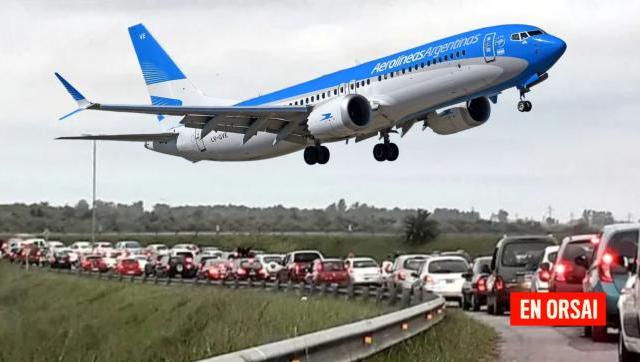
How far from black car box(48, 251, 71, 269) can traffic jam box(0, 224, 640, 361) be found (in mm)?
21649

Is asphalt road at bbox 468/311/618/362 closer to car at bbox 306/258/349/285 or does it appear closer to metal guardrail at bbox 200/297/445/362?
metal guardrail at bbox 200/297/445/362

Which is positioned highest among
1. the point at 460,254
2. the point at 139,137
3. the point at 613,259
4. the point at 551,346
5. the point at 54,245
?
the point at 139,137

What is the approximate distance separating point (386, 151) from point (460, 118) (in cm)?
319

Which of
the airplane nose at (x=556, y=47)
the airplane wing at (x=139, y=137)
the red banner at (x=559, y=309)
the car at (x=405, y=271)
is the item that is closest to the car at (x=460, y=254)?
the car at (x=405, y=271)

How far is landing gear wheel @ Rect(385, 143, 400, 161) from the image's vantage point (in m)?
38.8

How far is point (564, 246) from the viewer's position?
1906 cm

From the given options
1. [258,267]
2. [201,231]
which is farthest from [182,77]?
[201,231]

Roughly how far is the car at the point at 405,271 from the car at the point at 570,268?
15.3 metres

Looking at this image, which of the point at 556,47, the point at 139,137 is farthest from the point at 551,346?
the point at 139,137

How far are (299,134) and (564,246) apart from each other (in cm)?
2070

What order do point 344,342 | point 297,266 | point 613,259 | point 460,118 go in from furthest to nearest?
point 297,266 < point 460,118 < point 613,259 < point 344,342

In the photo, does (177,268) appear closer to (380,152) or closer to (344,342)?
(380,152)

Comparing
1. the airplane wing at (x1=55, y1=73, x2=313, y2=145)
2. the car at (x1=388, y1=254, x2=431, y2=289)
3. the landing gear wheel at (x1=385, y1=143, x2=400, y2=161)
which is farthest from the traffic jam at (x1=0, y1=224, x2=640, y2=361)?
the airplane wing at (x1=55, y1=73, x2=313, y2=145)

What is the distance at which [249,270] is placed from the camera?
169ft
